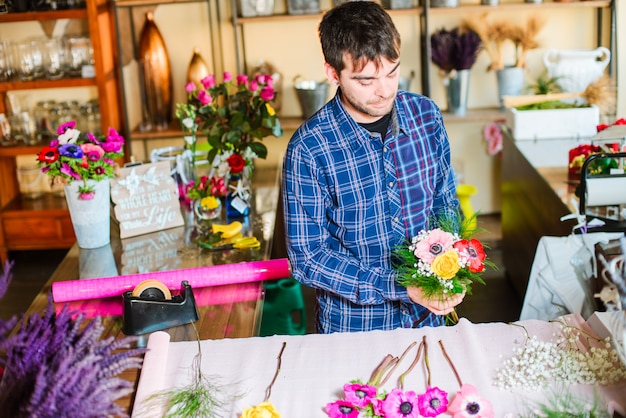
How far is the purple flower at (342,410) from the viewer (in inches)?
60.8

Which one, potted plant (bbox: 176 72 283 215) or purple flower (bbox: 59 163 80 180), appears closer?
purple flower (bbox: 59 163 80 180)

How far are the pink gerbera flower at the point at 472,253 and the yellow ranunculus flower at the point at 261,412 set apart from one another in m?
0.56

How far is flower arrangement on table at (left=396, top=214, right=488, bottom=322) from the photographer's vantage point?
183 centimetres

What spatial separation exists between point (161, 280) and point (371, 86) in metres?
0.84

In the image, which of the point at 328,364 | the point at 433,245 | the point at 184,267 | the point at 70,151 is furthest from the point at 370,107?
the point at 70,151

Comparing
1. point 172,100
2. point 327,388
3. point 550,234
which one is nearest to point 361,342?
point 327,388

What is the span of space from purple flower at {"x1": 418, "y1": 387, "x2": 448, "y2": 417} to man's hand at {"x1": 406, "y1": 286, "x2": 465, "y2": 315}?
1.06 ft

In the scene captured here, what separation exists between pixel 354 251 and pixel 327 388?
0.52 meters

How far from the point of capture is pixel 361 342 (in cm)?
184

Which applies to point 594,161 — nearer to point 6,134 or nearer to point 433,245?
point 433,245

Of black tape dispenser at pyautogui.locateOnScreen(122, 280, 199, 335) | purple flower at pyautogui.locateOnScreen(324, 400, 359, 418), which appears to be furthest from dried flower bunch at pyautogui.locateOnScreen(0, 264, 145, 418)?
black tape dispenser at pyautogui.locateOnScreen(122, 280, 199, 335)

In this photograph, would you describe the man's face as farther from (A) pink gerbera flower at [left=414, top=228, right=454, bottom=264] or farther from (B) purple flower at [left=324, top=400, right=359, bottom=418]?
(B) purple flower at [left=324, top=400, right=359, bottom=418]

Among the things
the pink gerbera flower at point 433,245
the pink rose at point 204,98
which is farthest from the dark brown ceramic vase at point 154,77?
the pink gerbera flower at point 433,245

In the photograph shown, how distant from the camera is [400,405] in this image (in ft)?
5.07
